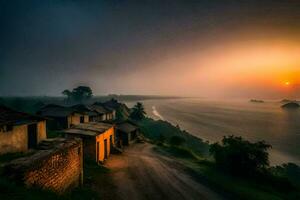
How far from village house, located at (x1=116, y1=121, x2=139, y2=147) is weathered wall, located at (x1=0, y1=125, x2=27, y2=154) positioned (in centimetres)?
2171

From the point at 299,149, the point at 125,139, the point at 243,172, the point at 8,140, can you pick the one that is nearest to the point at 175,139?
the point at 125,139

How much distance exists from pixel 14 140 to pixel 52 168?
1201 cm

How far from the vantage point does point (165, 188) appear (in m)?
20.0

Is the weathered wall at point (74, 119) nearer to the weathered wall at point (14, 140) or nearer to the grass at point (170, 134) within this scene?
the grass at point (170, 134)

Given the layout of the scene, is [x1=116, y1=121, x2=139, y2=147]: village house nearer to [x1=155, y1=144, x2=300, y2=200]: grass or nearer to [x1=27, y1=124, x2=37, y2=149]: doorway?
[x1=27, y1=124, x2=37, y2=149]: doorway

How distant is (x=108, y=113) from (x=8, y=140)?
56.0 metres

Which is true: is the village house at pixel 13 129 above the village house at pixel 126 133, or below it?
above

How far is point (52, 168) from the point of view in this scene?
1214 cm

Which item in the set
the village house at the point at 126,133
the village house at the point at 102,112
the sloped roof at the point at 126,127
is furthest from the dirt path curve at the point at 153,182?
the village house at the point at 102,112

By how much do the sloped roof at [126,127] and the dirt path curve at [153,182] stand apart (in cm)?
1743

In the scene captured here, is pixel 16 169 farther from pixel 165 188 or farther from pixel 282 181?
pixel 282 181

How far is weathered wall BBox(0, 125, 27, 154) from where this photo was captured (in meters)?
20.2

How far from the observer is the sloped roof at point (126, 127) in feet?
151

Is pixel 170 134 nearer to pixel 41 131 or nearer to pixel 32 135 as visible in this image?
pixel 41 131
